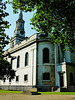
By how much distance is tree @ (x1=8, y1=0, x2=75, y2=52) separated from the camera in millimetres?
12203

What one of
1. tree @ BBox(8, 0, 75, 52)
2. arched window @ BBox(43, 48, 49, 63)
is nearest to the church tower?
arched window @ BBox(43, 48, 49, 63)

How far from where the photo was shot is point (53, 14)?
44.4ft

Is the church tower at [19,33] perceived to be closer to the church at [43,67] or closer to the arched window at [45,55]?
the church at [43,67]

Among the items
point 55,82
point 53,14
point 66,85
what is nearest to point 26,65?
point 55,82

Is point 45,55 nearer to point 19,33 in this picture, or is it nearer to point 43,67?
point 43,67

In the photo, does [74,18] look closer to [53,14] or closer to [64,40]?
[53,14]

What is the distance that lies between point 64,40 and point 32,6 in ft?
16.5

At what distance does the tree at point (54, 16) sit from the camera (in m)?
12.2

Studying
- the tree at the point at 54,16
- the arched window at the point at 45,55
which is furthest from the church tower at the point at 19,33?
the tree at the point at 54,16

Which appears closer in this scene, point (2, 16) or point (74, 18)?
point (2, 16)

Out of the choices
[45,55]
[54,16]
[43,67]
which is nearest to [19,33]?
[45,55]

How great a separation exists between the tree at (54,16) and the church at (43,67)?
428 inches

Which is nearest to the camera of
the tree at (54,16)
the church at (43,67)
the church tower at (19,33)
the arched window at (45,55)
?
the tree at (54,16)

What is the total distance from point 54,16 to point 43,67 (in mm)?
14770
